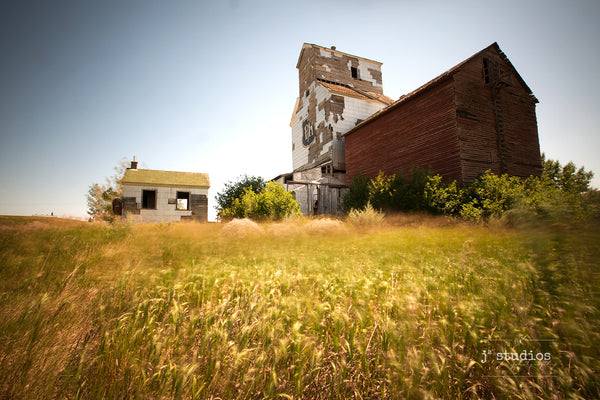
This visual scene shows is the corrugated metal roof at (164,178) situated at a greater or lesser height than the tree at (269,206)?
greater

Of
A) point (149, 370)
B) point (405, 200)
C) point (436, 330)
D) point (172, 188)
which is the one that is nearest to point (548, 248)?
point (436, 330)

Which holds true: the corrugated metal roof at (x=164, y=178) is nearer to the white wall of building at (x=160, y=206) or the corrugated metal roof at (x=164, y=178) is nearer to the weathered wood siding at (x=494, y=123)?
the white wall of building at (x=160, y=206)

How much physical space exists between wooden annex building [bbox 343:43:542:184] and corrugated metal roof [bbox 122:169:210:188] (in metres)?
14.2

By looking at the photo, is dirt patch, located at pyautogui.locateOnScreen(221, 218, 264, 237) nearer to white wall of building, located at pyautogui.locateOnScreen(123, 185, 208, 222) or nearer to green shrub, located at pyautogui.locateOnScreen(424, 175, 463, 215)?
green shrub, located at pyautogui.locateOnScreen(424, 175, 463, 215)

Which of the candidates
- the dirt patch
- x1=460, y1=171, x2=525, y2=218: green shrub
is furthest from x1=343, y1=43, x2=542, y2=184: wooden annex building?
the dirt patch

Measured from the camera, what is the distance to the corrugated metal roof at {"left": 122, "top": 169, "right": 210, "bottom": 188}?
56.5 ft

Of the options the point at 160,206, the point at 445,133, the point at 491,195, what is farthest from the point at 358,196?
the point at 160,206

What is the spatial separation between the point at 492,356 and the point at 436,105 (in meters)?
14.6

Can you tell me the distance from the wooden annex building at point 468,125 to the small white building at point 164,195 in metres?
14.0

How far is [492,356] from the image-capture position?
6.17ft

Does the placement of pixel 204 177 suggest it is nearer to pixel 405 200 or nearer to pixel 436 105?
pixel 405 200

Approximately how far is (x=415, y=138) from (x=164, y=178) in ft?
59.6

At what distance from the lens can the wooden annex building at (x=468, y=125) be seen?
1248 cm

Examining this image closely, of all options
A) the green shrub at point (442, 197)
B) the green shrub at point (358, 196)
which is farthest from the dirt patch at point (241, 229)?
the green shrub at point (442, 197)
